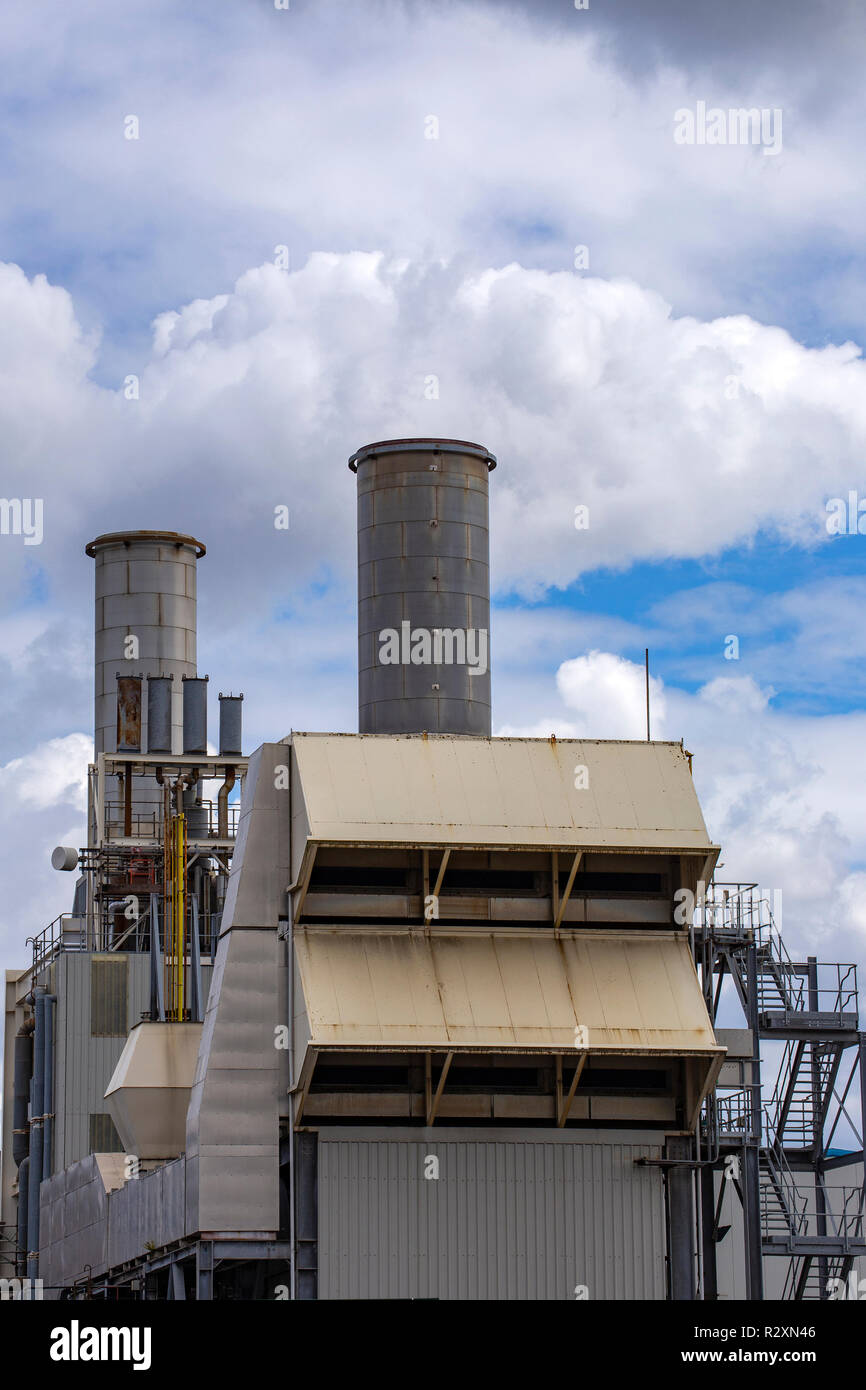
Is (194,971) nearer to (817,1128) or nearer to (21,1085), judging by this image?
(21,1085)

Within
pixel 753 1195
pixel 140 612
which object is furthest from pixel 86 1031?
pixel 753 1195

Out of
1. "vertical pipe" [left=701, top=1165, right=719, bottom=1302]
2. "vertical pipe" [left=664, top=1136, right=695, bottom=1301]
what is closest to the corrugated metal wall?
"vertical pipe" [left=701, top=1165, right=719, bottom=1302]

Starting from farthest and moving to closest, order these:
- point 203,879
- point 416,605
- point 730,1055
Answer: point 203,879
point 416,605
point 730,1055

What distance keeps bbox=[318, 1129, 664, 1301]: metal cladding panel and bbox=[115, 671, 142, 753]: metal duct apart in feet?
99.8

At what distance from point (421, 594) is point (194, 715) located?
1977 centimetres

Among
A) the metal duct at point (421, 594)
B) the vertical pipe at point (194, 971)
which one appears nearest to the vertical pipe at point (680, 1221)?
the metal duct at point (421, 594)

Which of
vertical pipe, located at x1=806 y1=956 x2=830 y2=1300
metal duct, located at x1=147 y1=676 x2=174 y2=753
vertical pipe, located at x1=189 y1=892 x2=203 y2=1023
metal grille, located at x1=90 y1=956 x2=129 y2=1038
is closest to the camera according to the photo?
vertical pipe, located at x1=806 y1=956 x2=830 y2=1300

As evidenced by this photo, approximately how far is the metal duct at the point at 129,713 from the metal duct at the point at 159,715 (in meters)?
0.78

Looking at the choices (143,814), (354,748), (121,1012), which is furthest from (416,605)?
(143,814)

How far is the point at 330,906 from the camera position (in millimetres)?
37906

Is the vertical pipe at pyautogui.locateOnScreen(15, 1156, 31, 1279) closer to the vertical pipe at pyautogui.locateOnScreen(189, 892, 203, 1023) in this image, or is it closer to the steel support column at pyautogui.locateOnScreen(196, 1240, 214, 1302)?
the vertical pipe at pyautogui.locateOnScreen(189, 892, 203, 1023)

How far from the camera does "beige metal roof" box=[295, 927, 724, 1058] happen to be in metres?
36.5
